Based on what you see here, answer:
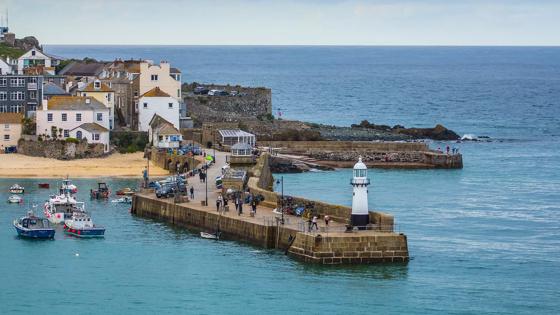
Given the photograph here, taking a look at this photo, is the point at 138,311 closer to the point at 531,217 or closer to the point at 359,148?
the point at 531,217

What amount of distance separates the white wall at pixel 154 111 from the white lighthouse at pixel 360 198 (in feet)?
131

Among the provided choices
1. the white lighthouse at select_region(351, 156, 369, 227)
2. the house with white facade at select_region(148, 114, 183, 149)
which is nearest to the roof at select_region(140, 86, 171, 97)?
the house with white facade at select_region(148, 114, 183, 149)

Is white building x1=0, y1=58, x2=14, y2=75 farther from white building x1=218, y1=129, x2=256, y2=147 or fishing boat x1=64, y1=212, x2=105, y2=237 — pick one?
fishing boat x1=64, y1=212, x2=105, y2=237

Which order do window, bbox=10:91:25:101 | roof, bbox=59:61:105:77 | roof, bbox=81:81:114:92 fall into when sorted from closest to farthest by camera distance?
roof, bbox=81:81:114:92 < window, bbox=10:91:25:101 < roof, bbox=59:61:105:77

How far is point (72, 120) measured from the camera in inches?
3371

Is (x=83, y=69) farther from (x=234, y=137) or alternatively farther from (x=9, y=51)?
(x=234, y=137)

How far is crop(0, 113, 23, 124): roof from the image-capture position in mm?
86500

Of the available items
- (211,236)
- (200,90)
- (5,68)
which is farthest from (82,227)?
(200,90)

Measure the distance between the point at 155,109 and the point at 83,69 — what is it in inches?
988

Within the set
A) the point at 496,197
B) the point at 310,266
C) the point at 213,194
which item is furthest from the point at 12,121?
the point at 310,266

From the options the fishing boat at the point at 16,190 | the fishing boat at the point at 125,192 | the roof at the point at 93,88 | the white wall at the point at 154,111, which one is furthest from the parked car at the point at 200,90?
the fishing boat at the point at 16,190

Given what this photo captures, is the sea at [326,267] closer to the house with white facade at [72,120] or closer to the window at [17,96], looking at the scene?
the house with white facade at [72,120]

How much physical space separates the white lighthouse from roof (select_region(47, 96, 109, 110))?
1499 inches

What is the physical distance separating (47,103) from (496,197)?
30.0 meters
